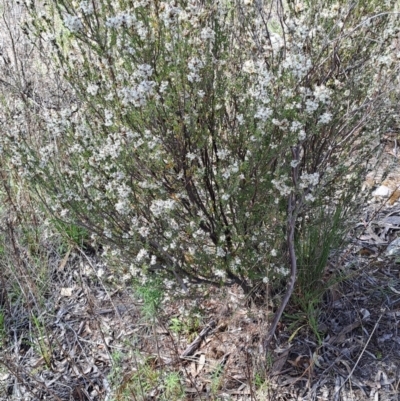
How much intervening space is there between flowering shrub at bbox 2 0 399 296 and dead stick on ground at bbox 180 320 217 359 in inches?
14.9

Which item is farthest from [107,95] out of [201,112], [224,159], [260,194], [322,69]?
[322,69]

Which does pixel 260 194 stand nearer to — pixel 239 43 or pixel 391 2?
pixel 239 43

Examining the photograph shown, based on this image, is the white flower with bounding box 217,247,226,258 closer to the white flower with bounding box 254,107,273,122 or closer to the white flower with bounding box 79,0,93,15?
the white flower with bounding box 254,107,273,122

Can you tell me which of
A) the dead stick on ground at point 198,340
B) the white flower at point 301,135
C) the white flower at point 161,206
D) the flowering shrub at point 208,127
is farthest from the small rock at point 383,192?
the white flower at point 161,206

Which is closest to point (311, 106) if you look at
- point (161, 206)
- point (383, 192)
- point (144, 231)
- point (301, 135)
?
point (301, 135)

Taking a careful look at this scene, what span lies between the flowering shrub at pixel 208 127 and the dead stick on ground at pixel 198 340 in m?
0.38

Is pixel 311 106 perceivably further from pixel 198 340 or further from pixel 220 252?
pixel 198 340

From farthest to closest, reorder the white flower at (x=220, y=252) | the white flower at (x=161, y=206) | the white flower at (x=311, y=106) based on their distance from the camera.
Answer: the white flower at (x=220, y=252)
the white flower at (x=161, y=206)
the white flower at (x=311, y=106)

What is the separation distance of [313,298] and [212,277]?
0.57 m

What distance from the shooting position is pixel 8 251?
3.25 m

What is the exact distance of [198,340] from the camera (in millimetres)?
2824

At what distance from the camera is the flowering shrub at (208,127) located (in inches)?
81.5

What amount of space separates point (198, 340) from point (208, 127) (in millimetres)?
1278

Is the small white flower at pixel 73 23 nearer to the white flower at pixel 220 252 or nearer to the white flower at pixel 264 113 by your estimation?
the white flower at pixel 264 113
